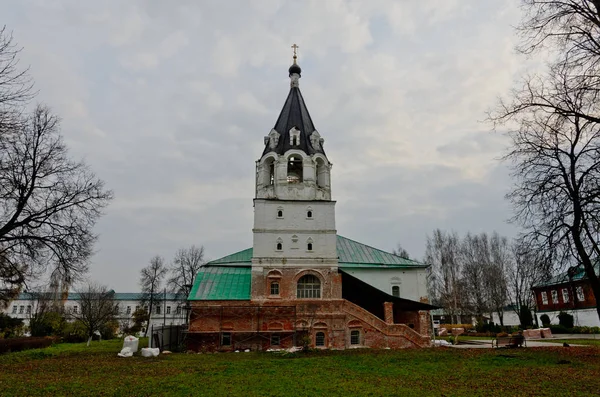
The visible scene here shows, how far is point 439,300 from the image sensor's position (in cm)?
5200

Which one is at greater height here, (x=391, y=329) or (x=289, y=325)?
(x=289, y=325)

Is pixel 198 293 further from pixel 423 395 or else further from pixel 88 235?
pixel 423 395

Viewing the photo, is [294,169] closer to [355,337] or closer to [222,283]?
[222,283]

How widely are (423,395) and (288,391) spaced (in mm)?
3534

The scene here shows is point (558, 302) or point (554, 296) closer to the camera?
point (558, 302)

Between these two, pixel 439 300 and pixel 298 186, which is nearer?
pixel 298 186

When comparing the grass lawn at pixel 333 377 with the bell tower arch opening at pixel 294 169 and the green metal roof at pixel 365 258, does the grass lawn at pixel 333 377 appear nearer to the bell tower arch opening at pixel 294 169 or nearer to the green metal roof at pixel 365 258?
the green metal roof at pixel 365 258

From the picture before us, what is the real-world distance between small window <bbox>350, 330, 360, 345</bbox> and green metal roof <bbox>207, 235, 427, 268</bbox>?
7.01m

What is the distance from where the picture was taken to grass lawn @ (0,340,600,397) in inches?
430

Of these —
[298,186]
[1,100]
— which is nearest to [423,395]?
[1,100]

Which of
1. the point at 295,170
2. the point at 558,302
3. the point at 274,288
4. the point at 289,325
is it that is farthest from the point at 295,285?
the point at 558,302

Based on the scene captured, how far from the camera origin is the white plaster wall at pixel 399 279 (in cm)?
3200

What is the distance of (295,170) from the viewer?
30.3 metres

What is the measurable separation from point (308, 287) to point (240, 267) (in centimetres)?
543
